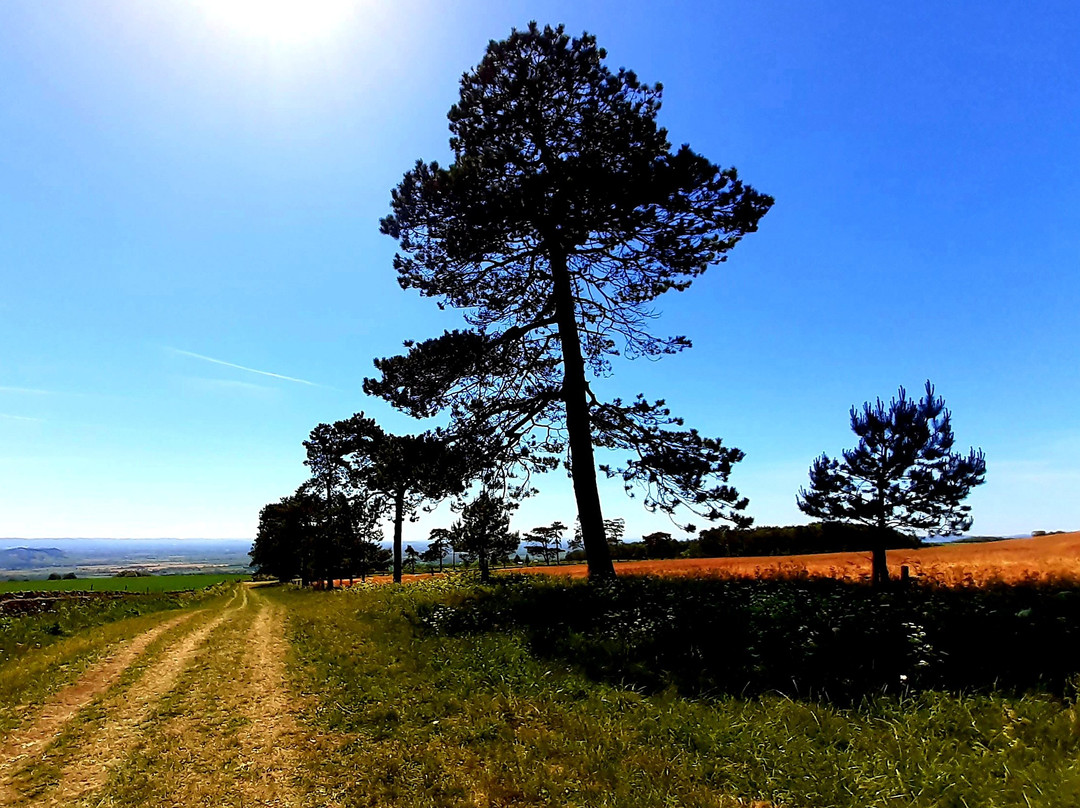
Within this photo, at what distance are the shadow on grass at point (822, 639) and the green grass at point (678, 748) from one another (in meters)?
0.48

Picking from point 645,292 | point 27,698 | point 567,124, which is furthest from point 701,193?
point 27,698

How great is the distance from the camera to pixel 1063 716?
4.84 meters

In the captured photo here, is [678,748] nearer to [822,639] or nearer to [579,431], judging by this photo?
[822,639]

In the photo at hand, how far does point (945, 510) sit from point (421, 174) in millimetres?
21386

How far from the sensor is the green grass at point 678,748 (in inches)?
169

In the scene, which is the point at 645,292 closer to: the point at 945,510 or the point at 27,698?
the point at 945,510

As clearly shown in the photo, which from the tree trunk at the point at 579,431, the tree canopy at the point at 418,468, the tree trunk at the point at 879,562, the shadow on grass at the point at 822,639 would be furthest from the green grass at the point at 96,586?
the tree trunk at the point at 879,562

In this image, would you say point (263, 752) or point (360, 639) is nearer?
point (263, 752)

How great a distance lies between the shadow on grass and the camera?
6.23 meters

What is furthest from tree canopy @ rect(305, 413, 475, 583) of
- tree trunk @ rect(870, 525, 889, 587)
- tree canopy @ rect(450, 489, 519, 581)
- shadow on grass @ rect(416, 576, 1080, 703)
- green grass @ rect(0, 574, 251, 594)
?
green grass @ rect(0, 574, 251, 594)

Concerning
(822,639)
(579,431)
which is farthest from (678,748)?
(579,431)

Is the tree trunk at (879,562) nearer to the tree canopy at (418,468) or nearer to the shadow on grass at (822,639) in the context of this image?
the shadow on grass at (822,639)

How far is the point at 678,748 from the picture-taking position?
17.0ft

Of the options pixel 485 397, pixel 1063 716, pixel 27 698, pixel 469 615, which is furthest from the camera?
pixel 485 397
